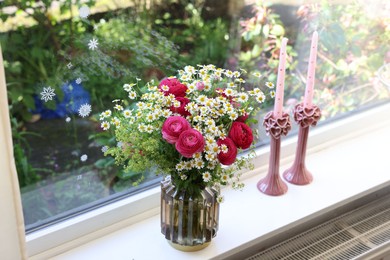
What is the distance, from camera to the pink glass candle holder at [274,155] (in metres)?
1.44

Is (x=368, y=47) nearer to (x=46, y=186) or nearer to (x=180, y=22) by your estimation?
(x=180, y=22)

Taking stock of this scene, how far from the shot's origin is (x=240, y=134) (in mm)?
1160

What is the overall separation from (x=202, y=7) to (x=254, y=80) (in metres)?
0.30

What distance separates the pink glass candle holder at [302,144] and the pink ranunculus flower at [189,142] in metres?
0.49

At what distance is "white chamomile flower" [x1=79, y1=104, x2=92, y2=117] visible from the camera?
4.23 feet

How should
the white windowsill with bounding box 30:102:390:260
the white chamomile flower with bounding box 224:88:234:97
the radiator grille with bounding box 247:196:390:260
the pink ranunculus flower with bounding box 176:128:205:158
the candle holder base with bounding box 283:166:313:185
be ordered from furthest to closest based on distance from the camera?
1. the candle holder base with bounding box 283:166:313:185
2. the radiator grille with bounding box 247:196:390:260
3. the white windowsill with bounding box 30:102:390:260
4. the white chamomile flower with bounding box 224:88:234:97
5. the pink ranunculus flower with bounding box 176:128:205:158

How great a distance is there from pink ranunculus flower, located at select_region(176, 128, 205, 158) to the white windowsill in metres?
0.35

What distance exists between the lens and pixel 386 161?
1.74 m

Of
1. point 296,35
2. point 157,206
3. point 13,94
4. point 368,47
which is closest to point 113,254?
point 157,206

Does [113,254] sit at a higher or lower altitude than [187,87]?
lower

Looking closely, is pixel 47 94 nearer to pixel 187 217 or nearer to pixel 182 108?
pixel 182 108

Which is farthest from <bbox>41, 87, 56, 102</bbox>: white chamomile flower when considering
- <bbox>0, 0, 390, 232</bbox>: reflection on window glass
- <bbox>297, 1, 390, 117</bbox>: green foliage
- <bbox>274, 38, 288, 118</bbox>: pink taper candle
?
<bbox>297, 1, 390, 117</bbox>: green foliage

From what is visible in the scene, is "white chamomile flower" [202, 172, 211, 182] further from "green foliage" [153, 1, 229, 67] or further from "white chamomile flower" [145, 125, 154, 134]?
"green foliage" [153, 1, 229, 67]

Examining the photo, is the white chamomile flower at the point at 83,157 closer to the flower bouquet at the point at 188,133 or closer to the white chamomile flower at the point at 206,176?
the flower bouquet at the point at 188,133
